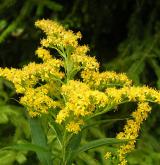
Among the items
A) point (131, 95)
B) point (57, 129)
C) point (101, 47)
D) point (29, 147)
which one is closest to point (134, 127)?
point (131, 95)

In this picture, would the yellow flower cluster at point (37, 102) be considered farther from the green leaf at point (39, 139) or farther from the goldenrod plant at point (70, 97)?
the green leaf at point (39, 139)

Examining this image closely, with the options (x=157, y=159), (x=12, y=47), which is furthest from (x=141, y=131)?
(x=12, y=47)

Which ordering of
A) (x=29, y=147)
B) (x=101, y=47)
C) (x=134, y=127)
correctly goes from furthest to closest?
(x=101, y=47) → (x=134, y=127) → (x=29, y=147)

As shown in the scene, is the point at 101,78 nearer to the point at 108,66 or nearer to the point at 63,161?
the point at 63,161

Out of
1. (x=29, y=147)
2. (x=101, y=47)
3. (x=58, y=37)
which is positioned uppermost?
(x=101, y=47)

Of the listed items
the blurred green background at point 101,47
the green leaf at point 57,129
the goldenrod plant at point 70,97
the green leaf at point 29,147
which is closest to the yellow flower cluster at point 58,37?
the goldenrod plant at point 70,97

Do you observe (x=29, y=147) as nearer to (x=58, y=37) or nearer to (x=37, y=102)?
(x=37, y=102)
